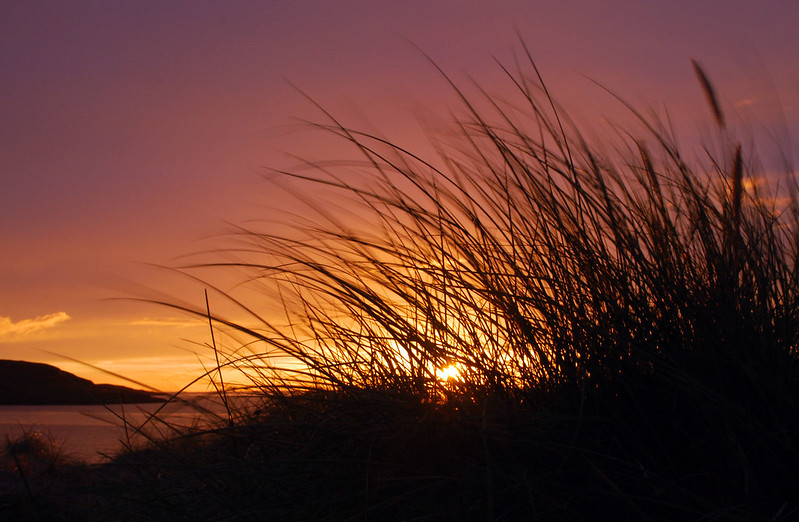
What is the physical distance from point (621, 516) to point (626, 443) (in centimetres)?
12

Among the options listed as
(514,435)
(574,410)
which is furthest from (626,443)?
(514,435)

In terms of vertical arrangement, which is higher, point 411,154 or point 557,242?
point 411,154

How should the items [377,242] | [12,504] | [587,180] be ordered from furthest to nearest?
[12,504] → [377,242] → [587,180]

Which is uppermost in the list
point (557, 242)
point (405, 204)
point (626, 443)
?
point (405, 204)

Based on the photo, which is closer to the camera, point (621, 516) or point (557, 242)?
point (621, 516)

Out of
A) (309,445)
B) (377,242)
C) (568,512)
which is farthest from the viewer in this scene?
(377,242)

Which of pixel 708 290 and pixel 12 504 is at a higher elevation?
pixel 708 290

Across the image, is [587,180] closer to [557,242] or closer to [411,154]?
[557,242]

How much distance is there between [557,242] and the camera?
4.04 ft

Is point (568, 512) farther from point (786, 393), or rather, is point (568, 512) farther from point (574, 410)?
point (786, 393)

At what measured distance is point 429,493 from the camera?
3.24 feet

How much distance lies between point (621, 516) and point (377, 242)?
2.48ft

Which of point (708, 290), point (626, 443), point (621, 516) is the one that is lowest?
point (621, 516)

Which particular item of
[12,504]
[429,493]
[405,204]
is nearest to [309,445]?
[429,493]
